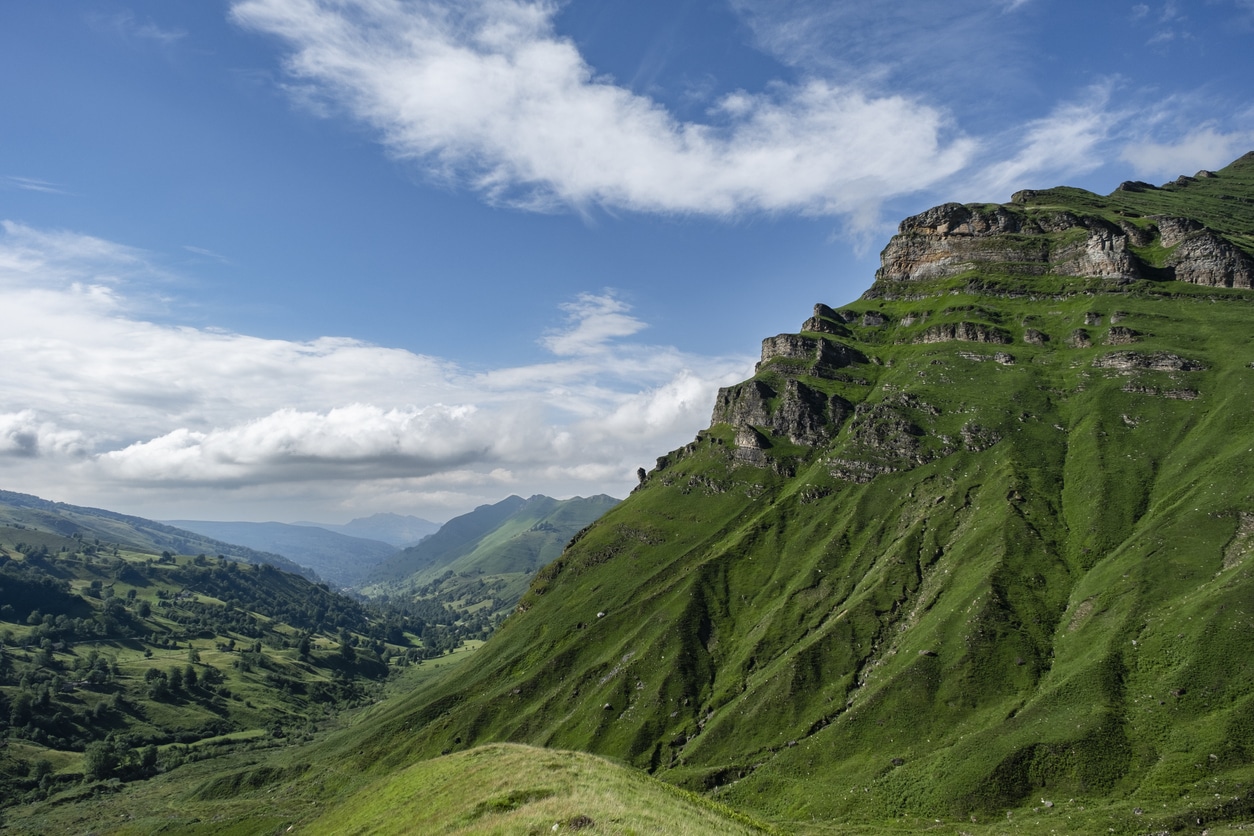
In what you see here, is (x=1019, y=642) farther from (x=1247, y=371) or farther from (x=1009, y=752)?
(x=1247, y=371)

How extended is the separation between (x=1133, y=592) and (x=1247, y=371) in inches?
3772

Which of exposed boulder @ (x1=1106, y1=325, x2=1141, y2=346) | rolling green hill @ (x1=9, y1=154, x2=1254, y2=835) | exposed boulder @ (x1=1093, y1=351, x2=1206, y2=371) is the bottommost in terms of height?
rolling green hill @ (x1=9, y1=154, x2=1254, y2=835)

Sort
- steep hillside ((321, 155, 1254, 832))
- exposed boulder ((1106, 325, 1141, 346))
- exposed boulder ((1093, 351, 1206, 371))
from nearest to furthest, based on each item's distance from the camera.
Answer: steep hillside ((321, 155, 1254, 832))
exposed boulder ((1093, 351, 1206, 371))
exposed boulder ((1106, 325, 1141, 346))

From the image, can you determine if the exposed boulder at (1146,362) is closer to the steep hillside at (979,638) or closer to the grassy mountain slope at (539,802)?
the steep hillside at (979,638)

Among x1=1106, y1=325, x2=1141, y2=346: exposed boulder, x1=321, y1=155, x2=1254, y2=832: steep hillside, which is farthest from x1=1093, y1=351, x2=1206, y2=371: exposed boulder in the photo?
x1=1106, y1=325, x2=1141, y2=346: exposed boulder

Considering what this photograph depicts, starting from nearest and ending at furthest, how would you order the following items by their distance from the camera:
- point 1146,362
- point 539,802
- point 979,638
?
point 539,802, point 979,638, point 1146,362

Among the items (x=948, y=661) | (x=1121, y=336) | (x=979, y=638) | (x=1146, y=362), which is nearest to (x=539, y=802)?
(x=948, y=661)

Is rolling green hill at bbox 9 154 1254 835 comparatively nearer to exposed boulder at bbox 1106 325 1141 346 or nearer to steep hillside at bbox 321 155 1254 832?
steep hillside at bbox 321 155 1254 832

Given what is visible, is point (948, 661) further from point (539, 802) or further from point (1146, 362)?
point (1146, 362)

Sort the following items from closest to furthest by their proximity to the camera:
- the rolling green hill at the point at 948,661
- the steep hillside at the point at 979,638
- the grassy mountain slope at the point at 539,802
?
the grassy mountain slope at the point at 539,802
the rolling green hill at the point at 948,661
the steep hillside at the point at 979,638

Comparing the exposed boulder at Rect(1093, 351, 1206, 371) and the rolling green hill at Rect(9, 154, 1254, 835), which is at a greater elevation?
the exposed boulder at Rect(1093, 351, 1206, 371)

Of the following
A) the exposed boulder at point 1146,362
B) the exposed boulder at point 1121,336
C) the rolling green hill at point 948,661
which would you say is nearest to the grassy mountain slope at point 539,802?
the rolling green hill at point 948,661

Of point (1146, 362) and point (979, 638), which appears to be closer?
point (979, 638)

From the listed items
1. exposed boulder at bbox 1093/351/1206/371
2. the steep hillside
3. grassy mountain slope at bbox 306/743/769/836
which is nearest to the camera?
grassy mountain slope at bbox 306/743/769/836
